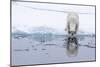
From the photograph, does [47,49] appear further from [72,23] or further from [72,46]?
[72,23]

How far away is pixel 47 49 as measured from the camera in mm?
2645

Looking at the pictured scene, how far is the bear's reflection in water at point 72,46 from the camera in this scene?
9.05 ft

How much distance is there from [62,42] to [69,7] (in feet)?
1.55

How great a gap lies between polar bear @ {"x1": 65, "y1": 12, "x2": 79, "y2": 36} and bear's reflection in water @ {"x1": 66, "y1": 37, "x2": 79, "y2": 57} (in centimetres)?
8

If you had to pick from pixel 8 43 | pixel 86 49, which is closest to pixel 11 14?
pixel 8 43

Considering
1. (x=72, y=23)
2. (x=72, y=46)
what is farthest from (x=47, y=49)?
(x=72, y=23)

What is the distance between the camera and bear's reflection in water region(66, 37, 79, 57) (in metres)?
2.76

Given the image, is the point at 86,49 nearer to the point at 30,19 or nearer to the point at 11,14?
the point at 30,19

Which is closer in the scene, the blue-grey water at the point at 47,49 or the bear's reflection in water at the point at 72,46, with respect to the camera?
the blue-grey water at the point at 47,49

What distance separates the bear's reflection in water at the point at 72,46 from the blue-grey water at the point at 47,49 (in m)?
0.03

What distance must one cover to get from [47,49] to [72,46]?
36 centimetres

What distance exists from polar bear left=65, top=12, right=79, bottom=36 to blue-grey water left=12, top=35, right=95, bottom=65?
10 centimetres

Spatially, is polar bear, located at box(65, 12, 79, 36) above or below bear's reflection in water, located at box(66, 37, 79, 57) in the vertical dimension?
above

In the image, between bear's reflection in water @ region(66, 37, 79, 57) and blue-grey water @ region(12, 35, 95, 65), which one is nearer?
blue-grey water @ region(12, 35, 95, 65)
